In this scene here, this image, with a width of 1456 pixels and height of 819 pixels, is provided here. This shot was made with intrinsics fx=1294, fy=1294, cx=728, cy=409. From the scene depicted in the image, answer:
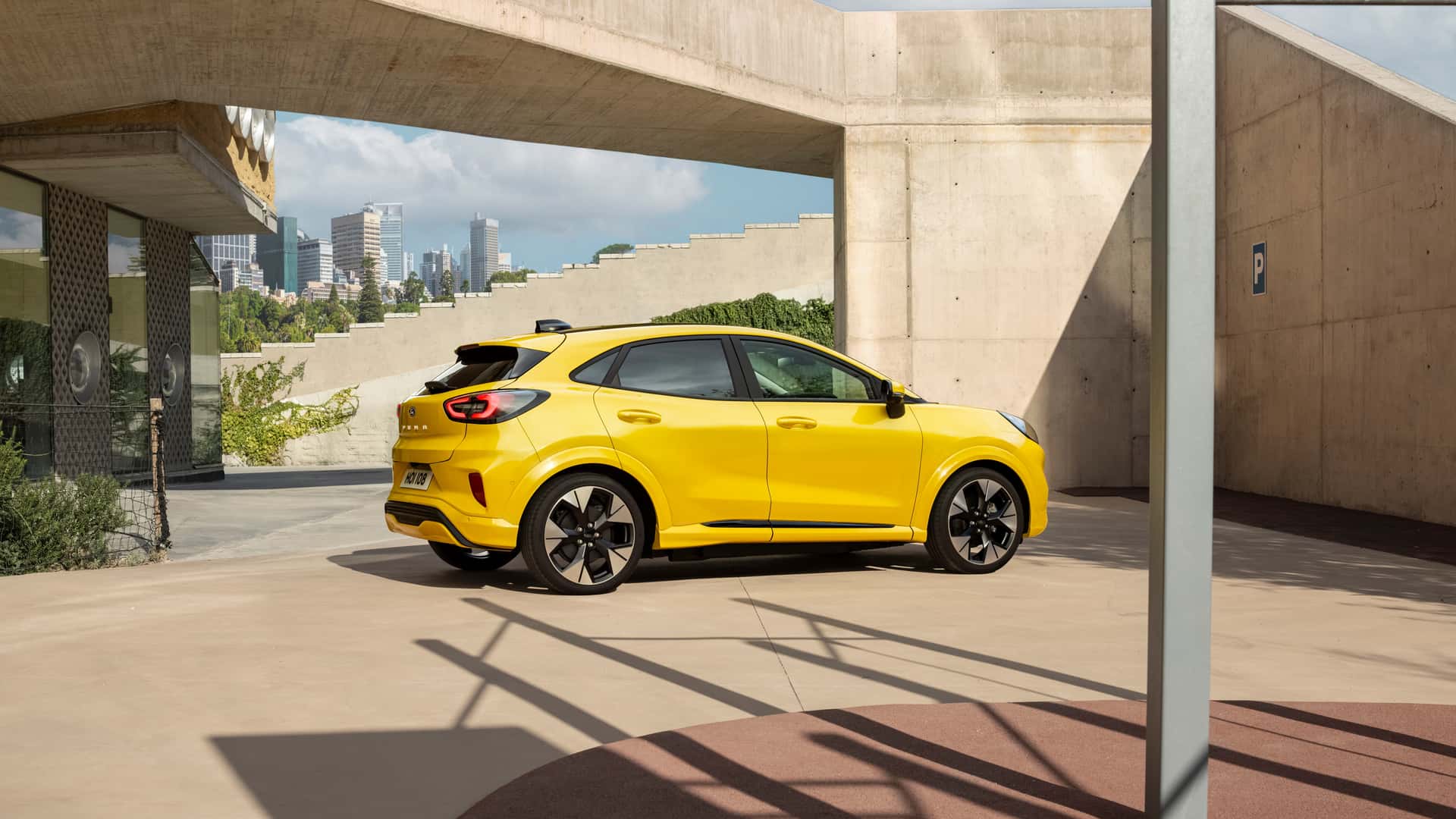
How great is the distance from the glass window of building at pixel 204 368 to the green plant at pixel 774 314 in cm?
1743

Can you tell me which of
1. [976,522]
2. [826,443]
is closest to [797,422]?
[826,443]

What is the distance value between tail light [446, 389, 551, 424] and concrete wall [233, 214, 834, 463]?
32183mm

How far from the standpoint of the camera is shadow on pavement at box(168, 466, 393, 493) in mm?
20469

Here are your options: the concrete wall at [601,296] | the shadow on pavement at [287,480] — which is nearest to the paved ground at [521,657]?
the shadow on pavement at [287,480]

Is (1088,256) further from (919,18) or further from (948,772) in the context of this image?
(948,772)

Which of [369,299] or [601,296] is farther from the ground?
[369,299]

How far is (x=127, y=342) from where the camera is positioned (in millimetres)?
19484

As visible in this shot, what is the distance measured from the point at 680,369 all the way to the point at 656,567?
1.76 meters

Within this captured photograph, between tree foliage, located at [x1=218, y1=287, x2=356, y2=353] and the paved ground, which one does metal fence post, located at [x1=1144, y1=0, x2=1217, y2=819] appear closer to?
the paved ground

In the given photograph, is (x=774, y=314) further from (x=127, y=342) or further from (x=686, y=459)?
(x=686, y=459)

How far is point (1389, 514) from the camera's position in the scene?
40.6ft

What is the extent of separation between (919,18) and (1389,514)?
756cm

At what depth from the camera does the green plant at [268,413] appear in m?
35.9

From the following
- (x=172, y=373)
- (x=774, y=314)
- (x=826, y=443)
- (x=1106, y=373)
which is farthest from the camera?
(x=774, y=314)
